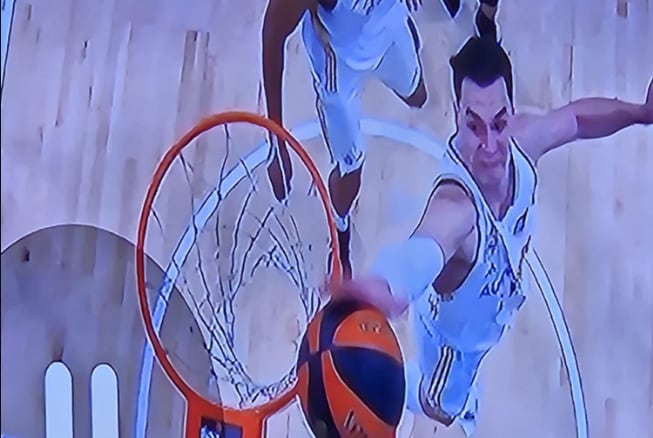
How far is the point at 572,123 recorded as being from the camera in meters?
1.62

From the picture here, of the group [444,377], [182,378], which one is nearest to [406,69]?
[444,377]

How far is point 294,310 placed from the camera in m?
1.40

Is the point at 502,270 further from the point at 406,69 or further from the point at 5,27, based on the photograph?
the point at 5,27

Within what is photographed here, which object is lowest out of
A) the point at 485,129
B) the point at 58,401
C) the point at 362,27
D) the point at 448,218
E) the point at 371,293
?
A: the point at 58,401

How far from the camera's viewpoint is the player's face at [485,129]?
1.58m

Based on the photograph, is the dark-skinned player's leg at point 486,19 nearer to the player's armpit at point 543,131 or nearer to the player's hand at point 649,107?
the player's armpit at point 543,131

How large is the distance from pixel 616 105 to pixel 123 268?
0.86m

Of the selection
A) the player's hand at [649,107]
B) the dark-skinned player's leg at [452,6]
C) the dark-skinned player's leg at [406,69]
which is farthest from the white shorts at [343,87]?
the player's hand at [649,107]

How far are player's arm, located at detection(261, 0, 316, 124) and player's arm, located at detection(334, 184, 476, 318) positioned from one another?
0.84 ft

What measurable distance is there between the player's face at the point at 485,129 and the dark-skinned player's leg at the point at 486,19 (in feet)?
0.25

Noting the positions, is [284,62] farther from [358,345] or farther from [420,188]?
[358,345]

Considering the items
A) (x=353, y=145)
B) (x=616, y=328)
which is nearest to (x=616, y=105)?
(x=616, y=328)

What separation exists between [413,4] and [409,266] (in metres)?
0.41

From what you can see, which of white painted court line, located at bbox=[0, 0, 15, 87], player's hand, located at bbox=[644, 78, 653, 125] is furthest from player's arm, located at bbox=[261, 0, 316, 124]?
player's hand, located at bbox=[644, 78, 653, 125]
